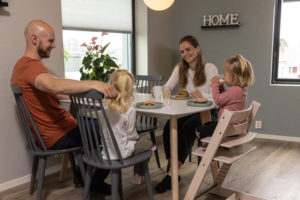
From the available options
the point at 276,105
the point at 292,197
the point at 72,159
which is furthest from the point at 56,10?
the point at 276,105

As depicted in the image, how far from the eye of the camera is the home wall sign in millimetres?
3855

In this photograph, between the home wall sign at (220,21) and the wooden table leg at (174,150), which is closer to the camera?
the wooden table leg at (174,150)

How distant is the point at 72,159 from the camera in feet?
7.97

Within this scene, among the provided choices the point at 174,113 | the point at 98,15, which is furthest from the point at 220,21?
the point at 174,113

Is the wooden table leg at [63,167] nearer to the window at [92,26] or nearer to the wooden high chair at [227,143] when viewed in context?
the window at [92,26]

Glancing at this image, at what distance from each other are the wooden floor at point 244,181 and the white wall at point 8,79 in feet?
0.65

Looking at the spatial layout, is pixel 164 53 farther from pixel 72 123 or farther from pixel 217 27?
pixel 72 123

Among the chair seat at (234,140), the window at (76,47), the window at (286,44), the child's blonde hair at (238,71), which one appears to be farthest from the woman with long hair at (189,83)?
the window at (286,44)

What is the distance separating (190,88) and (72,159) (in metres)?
1.24

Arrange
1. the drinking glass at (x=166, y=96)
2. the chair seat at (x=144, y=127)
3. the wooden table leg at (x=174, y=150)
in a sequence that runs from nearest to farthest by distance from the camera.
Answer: the wooden table leg at (x=174, y=150)
the drinking glass at (x=166, y=96)
the chair seat at (x=144, y=127)

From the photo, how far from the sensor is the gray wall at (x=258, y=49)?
3.69 m

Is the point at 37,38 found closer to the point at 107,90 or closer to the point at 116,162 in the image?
the point at 107,90

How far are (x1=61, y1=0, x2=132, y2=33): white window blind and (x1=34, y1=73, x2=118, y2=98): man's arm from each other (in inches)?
53.3

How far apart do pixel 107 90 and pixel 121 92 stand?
0.10 metres
